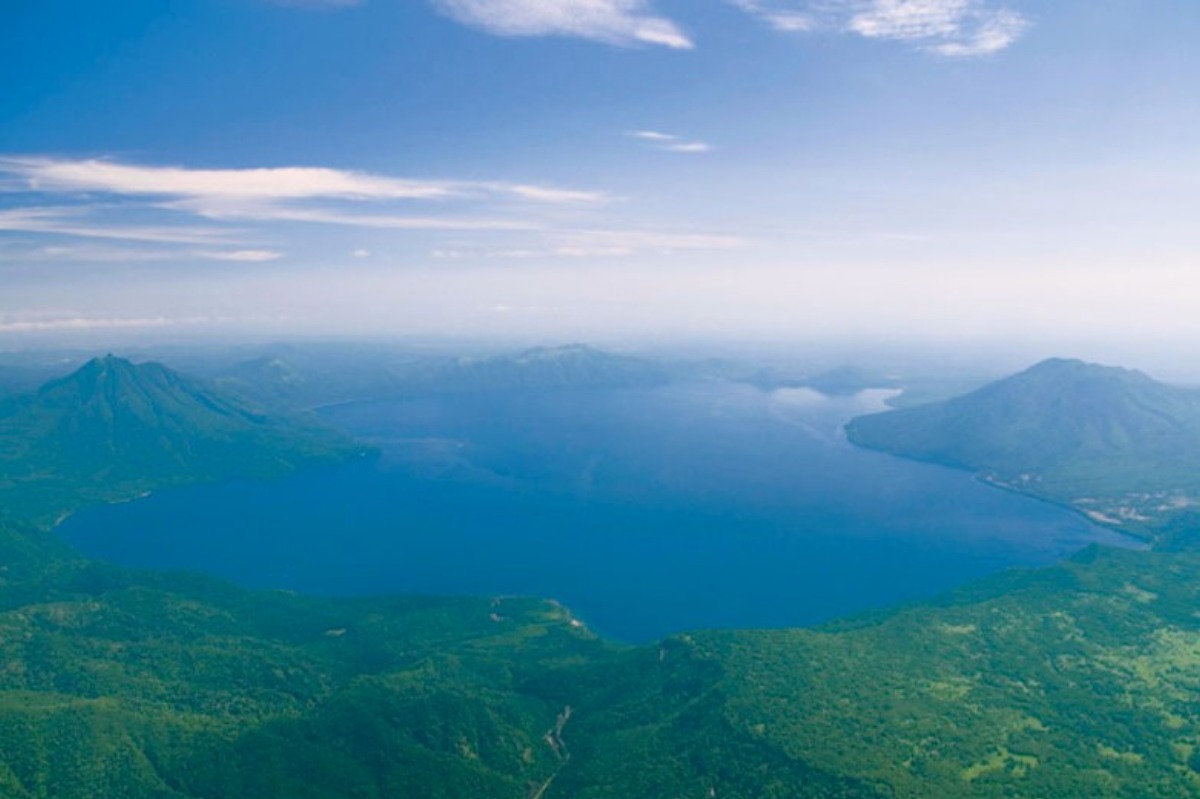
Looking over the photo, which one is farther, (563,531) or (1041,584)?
(563,531)

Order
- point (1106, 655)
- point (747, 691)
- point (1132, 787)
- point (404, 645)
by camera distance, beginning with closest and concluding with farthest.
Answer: point (1132, 787) → point (747, 691) → point (1106, 655) → point (404, 645)

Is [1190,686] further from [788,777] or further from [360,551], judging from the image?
[360,551]

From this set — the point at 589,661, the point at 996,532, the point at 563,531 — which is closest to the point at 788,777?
the point at 589,661

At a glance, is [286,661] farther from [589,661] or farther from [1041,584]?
[1041,584]

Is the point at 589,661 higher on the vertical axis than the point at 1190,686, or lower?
lower

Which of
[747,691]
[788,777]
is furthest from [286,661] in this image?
[788,777]

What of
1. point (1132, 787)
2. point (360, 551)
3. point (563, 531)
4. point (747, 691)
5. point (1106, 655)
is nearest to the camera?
point (1132, 787)
